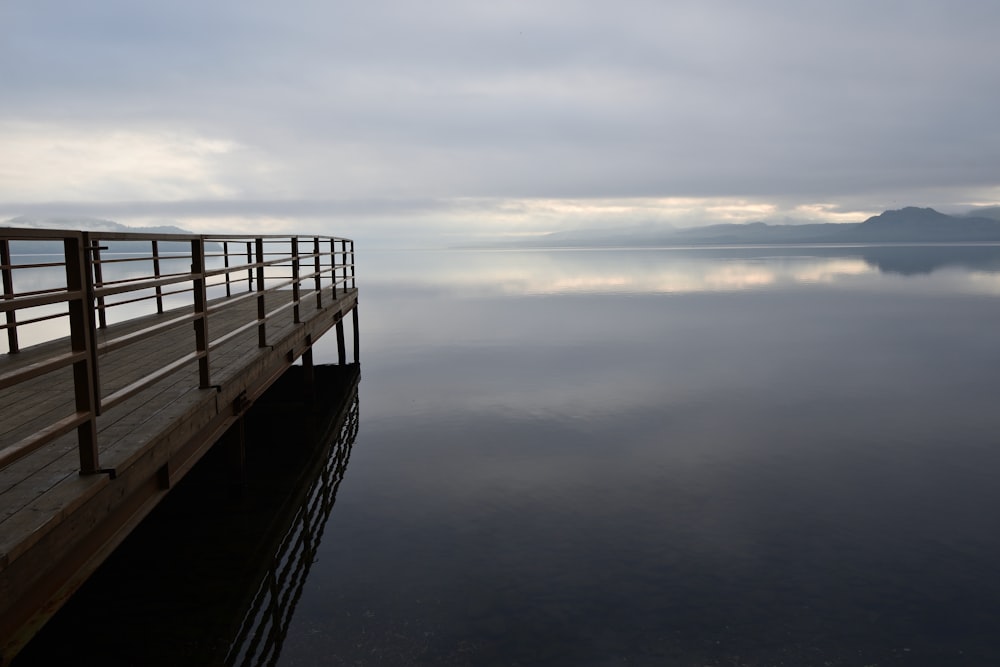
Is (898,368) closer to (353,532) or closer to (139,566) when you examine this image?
(353,532)

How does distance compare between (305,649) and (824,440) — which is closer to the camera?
(305,649)

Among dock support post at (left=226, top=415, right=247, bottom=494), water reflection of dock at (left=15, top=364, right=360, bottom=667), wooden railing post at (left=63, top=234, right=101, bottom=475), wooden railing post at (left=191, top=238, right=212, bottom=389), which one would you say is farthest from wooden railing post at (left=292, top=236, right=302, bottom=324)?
wooden railing post at (left=63, top=234, right=101, bottom=475)

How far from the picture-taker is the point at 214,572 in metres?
7.04

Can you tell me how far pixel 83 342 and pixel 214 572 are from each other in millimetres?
3576

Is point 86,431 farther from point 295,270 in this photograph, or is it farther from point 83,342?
point 295,270

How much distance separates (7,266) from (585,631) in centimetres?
759

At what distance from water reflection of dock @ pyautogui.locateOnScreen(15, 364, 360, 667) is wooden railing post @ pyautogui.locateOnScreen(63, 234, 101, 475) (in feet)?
6.49

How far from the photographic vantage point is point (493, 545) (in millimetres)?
7727

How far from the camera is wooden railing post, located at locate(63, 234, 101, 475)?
13.5ft

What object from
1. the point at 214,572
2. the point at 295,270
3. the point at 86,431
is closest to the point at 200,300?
the point at 86,431

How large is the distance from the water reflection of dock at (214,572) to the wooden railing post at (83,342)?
1980 mm

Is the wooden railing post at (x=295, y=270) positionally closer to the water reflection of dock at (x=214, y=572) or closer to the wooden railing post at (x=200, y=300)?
the water reflection of dock at (x=214, y=572)

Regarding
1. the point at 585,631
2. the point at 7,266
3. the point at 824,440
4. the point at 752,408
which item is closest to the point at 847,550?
the point at 585,631

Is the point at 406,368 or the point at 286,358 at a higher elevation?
the point at 286,358
